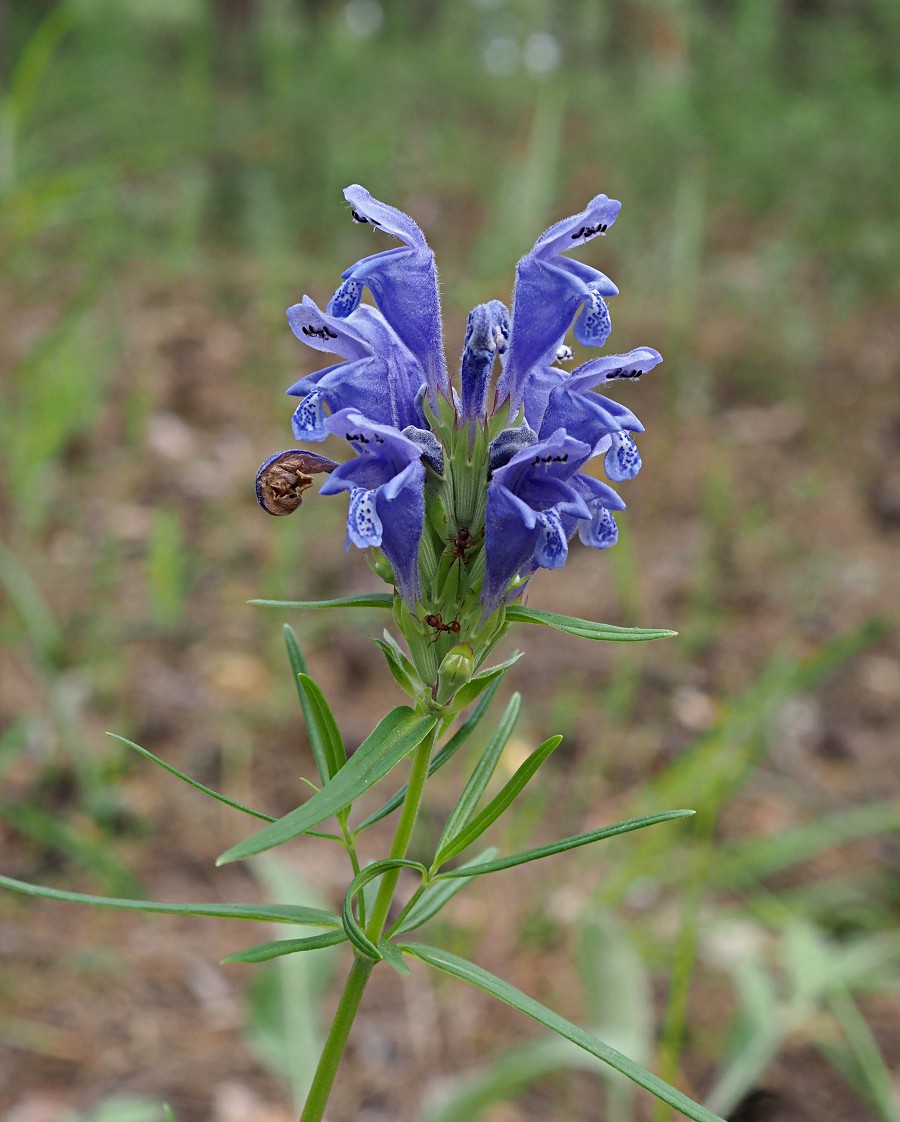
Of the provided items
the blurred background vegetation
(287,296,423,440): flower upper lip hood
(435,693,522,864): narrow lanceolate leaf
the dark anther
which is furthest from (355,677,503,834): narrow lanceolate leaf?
the blurred background vegetation

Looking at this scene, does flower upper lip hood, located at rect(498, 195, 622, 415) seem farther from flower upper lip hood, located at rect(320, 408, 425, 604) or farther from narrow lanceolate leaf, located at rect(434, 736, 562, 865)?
narrow lanceolate leaf, located at rect(434, 736, 562, 865)

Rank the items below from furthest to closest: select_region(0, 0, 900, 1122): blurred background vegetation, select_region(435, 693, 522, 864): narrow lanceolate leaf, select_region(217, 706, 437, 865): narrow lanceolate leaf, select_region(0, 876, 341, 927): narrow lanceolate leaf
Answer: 1. select_region(0, 0, 900, 1122): blurred background vegetation
2. select_region(435, 693, 522, 864): narrow lanceolate leaf
3. select_region(0, 876, 341, 927): narrow lanceolate leaf
4. select_region(217, 706, 437, 865): narrow lanceolate leaf

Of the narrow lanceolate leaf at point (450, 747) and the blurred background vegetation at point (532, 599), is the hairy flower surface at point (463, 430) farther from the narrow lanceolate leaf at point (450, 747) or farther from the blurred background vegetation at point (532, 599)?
the blurred background vegetation at point (532, 599)

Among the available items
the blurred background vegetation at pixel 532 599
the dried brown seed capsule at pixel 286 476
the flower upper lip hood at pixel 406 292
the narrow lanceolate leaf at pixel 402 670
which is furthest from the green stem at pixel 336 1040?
the blurred background vegetation at pixel 532 599

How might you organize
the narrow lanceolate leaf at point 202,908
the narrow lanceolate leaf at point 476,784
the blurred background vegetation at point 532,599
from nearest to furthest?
the narrow lanceolate leaf at point 202,908 → the narrow lanceolate leaf at point 476,784 → the blurred background vegetation at point 532,599

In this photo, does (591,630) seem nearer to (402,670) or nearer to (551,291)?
(402,670)

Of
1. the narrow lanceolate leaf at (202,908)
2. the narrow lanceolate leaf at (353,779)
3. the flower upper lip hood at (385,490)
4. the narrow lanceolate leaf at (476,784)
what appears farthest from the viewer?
the narrow lanceolate leaf at (476,784)

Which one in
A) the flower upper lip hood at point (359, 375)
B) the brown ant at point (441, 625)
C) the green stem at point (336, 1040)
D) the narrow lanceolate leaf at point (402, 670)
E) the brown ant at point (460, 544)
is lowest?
the green stem at point (336, 1040)

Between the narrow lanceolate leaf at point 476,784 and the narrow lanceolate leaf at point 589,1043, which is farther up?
the narrow lanceolate leaf at point 476,784
